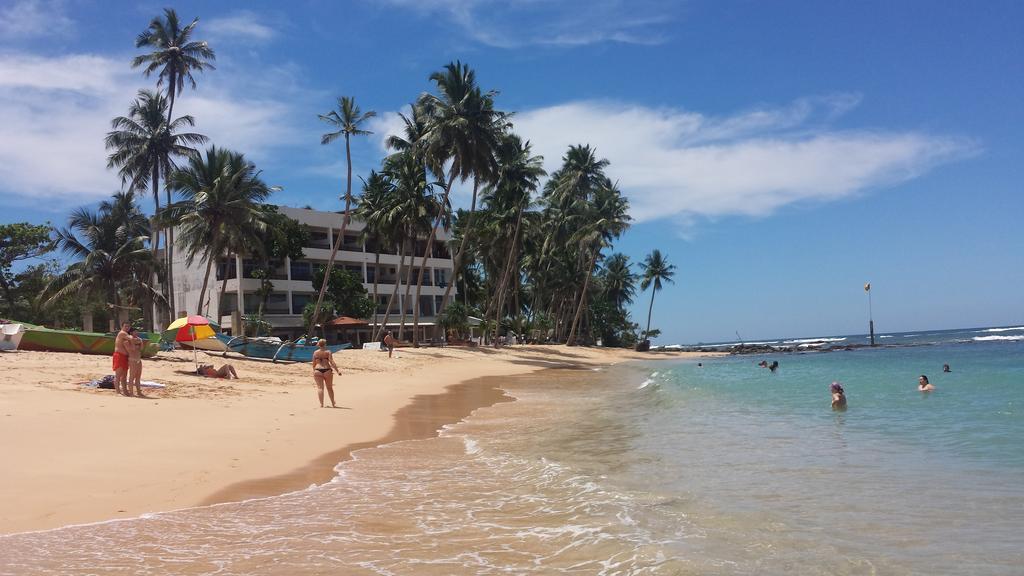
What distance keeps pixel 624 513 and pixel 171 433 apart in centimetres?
663

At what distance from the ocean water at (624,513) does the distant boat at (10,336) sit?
13.3 m

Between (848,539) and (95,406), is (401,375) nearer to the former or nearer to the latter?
(95,406)

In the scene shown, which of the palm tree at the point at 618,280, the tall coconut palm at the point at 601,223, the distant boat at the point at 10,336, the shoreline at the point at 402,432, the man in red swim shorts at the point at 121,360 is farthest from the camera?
the palm tree at the point at 618,280

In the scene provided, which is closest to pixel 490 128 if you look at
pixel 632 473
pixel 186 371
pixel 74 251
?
pixel 74 251

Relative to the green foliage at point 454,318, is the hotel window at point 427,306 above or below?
above

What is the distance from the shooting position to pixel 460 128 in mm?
36938

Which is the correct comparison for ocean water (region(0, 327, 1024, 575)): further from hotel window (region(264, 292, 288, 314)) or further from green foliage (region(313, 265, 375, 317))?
hotel window (region(264, 292, 288, 314))

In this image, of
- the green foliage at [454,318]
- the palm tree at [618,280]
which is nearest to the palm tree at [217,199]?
the green foliage at [454,318]

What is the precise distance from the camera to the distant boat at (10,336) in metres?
17.7

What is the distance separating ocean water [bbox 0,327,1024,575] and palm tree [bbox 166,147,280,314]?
80.4 feet

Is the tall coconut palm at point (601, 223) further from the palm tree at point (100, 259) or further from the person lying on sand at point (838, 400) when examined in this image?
the person lying on sand at point (838, 400)

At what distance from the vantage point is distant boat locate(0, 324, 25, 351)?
698 inches

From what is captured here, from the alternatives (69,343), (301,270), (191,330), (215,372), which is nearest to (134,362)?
(215,372)

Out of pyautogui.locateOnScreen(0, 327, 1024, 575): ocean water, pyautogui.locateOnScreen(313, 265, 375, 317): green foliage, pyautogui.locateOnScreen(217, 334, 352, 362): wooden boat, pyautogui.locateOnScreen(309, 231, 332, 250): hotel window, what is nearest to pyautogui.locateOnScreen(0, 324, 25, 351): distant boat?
pyautogui.locateOnScreen(217, 334, 352, 362): wooden boat
